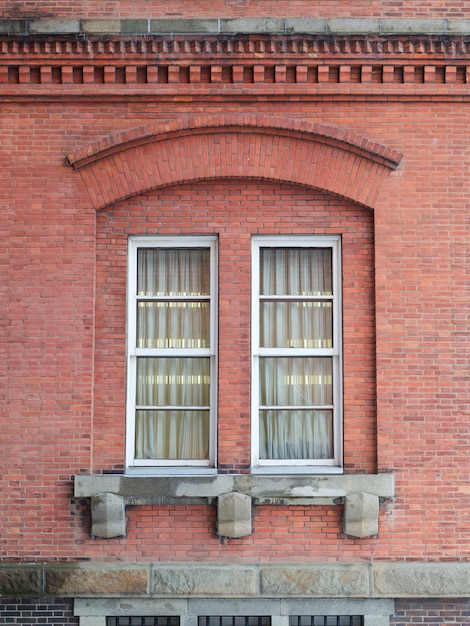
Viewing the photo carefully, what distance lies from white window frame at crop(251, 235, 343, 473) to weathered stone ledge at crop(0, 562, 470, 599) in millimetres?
1102

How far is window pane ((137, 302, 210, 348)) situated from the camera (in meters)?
8.43

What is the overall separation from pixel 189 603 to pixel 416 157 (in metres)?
5.48

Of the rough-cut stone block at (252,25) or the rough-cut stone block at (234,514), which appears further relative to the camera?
the rough-cut stone block at (252,25)

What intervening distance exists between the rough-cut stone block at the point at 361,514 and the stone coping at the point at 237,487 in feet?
0.22

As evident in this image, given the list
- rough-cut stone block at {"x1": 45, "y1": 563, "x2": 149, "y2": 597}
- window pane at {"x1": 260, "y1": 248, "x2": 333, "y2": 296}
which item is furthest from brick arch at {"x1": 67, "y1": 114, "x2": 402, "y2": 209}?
rough-cut stone block at {"x1": 45, "y1": 563, "x2": 149, "y2": 597}

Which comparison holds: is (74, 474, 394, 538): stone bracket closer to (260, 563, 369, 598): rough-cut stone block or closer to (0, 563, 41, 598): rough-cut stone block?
(260, 563, 369, 598): rough-cut stone block

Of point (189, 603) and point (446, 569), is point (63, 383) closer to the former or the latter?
point (189, 603)

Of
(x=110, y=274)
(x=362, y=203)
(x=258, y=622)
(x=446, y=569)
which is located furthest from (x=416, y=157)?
(x=258, y=622)

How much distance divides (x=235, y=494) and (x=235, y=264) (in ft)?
8.29

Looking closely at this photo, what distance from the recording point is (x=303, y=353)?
838cm

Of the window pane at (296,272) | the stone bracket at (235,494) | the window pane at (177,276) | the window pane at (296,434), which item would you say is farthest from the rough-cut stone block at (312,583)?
the window pane at (177,276)

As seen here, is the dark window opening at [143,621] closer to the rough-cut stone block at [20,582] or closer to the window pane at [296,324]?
the rough-cut stone block at [20,582]

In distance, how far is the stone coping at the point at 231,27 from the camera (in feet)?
26.6

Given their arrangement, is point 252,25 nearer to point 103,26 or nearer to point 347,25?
point 347,25
